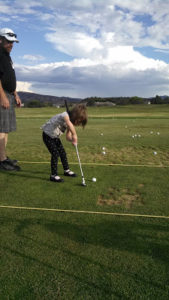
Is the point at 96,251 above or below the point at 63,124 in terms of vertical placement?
below

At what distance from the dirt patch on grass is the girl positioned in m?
1.15

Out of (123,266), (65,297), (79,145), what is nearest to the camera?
(65,297)

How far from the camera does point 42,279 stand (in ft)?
7.72

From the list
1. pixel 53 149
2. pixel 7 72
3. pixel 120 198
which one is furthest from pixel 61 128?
pixel 120 198

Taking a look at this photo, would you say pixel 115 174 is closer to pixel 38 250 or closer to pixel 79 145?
pixel 38 250

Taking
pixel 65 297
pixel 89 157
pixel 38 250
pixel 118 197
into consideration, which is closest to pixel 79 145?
pixel 89 157

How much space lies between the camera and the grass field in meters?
2.28

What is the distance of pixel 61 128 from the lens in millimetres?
5449

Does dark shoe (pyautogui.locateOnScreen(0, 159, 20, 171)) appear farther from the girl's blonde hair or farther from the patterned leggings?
the girl's blonde hair

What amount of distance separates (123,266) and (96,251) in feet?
1.16

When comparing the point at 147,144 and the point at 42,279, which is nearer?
the point at 42,279

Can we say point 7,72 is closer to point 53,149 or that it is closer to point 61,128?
point 61,128

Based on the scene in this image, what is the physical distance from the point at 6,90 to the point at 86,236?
4.20 m

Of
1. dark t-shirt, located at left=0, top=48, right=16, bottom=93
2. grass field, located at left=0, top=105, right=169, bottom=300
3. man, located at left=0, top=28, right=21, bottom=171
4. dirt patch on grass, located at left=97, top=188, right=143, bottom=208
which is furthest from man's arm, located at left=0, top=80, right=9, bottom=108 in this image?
dirt patch on grass, located at left=97, top=188, right=143, bottom=208
